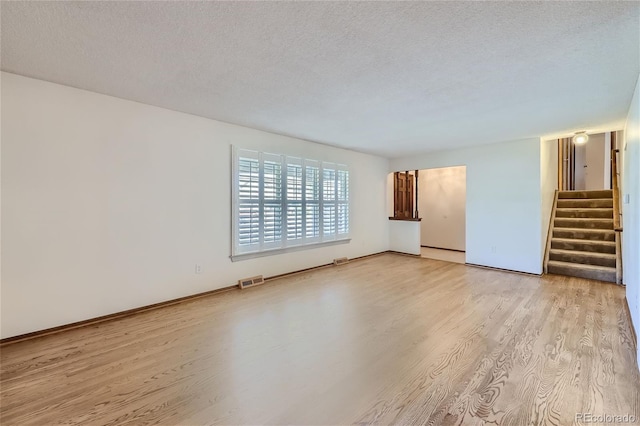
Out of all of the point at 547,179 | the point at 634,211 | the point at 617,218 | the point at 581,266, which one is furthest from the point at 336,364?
the point at 547,179

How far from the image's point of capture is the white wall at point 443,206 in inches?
299

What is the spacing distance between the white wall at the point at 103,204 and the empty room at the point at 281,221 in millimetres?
20

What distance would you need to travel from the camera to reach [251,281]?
4.35 metres

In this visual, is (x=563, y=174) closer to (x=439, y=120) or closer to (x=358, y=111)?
(x=439, y=120)

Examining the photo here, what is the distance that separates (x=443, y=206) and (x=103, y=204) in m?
7.58

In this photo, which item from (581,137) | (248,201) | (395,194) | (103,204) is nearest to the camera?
(103,204)

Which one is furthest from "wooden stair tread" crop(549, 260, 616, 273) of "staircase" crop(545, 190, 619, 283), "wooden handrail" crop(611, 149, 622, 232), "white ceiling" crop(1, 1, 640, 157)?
"white ceiling" crop(1, 1, 640, 157)

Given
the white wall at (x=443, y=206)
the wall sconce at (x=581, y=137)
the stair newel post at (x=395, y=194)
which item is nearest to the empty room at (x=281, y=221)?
the wall sconce at (x=581, y=137)

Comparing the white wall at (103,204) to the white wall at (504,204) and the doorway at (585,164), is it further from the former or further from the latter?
the doorway at (585,164)

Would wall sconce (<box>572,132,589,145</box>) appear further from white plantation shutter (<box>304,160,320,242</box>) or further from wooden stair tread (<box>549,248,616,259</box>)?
white plantation shutter (<box>304,160,320,242</box>)

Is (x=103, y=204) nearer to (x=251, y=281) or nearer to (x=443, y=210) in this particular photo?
(x=251, y=281)

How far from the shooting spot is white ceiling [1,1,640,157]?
1712mm

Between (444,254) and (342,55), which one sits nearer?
(342,55)

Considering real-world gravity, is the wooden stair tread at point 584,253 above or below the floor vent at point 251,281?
above
